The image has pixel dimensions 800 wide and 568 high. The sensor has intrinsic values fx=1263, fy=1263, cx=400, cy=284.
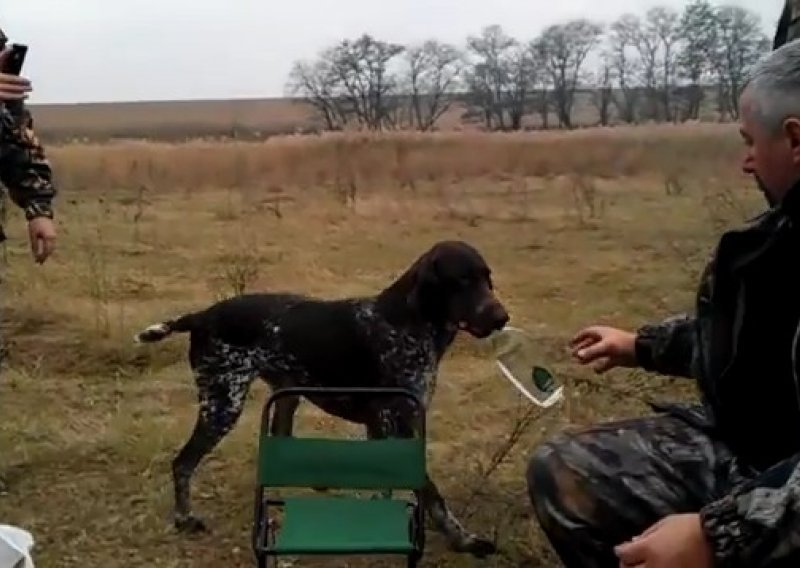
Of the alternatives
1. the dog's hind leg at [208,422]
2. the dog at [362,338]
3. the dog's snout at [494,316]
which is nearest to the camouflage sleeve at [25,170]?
the dog at [362,338]

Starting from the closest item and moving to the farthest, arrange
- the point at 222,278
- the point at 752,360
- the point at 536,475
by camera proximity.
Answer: the point at 752,360
the point at 536,475
the point at 222,278

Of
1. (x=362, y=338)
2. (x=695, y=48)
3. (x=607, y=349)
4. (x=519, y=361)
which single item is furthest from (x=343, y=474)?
(x=695, y=48)

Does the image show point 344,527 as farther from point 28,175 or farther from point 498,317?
point 28,175

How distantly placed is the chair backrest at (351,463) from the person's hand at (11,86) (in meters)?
0.90

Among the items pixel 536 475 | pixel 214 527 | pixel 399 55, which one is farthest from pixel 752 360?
pixel 399 55

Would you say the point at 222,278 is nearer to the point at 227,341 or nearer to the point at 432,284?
the point at 227,341

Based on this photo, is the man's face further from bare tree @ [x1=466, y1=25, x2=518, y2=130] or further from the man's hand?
bare tree @ [x1=466, y1=25, x2=518, y2=130]

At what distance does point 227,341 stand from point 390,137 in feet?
3.39

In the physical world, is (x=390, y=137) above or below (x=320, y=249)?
above

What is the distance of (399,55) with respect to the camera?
3.58m

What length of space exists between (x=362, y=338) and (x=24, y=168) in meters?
0.85

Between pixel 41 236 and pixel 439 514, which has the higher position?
pixel 41 236

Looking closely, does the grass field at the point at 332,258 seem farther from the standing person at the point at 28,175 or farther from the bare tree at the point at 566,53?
the standing person at the point at 28,175

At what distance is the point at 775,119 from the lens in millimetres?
1526
